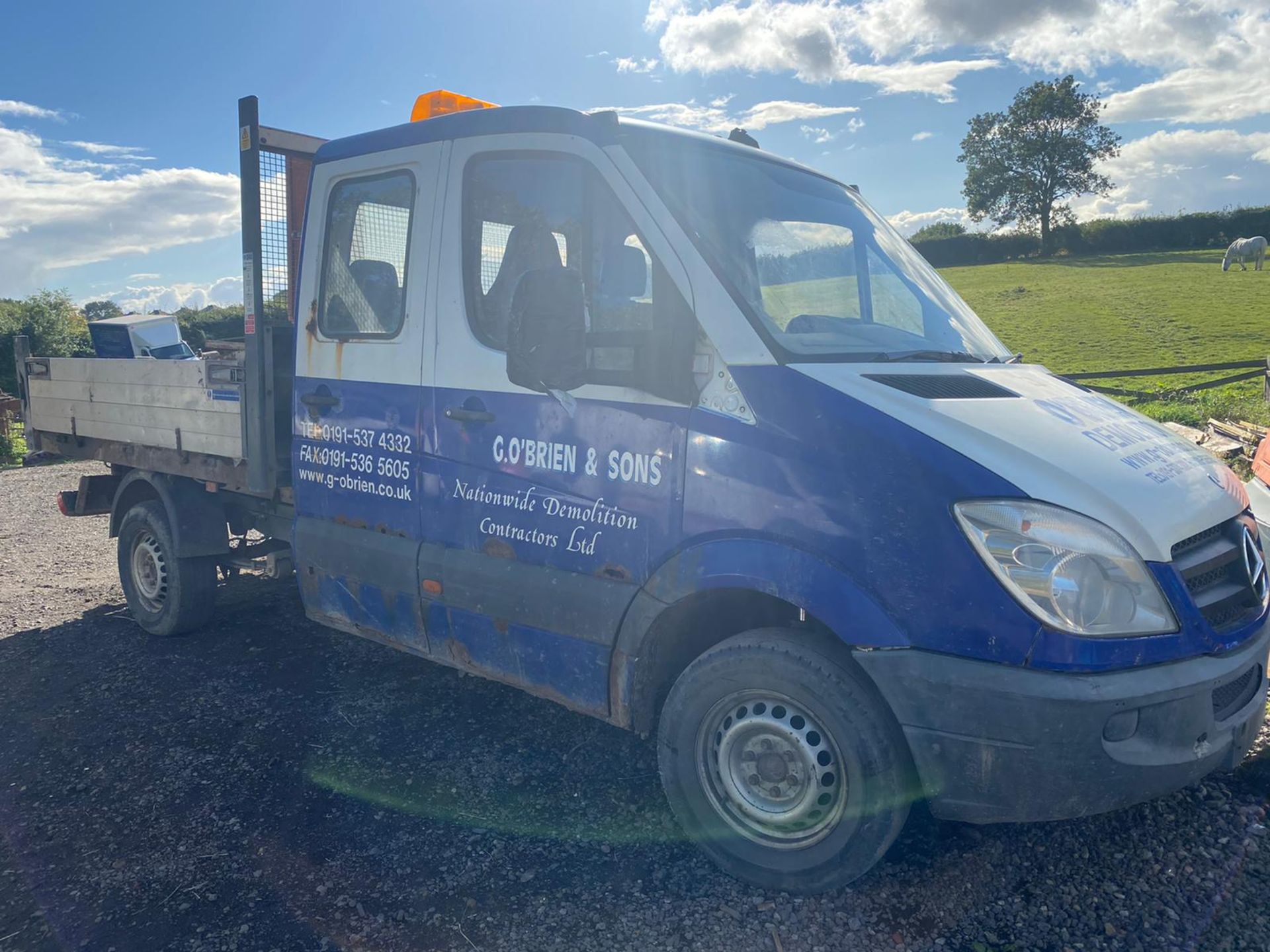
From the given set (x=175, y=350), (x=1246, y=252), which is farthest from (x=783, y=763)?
(x=1246, y=252)

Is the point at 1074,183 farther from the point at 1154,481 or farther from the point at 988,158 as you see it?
the point at 1154,481

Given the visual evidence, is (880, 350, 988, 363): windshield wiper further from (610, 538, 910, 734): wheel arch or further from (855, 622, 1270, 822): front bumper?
(855, 622, 1270, 822): front bumper

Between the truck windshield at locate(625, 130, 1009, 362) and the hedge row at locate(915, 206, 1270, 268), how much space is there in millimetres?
44408

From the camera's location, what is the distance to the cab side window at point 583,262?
2.96 m

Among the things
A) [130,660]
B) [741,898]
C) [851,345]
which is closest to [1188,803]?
[741,898]

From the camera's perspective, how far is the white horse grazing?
34.6 meters

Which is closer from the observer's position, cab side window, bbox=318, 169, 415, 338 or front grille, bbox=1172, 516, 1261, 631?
front grille, bbox=1172, 516, 1261, 631

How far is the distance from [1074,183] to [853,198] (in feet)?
217

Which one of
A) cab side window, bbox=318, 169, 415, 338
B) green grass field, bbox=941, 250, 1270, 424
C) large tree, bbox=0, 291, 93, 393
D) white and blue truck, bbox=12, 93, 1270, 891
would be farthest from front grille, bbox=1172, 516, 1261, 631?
large tree, bbox=0, 291, 93, 393

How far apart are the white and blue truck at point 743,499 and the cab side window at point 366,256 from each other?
0.07 feet

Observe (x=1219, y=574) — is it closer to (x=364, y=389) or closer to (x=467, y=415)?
(x=467, y=415)

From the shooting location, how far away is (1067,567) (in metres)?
2.45

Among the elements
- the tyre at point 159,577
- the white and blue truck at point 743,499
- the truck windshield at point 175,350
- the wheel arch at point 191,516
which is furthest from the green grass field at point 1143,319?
the truck windshield at point 175,350

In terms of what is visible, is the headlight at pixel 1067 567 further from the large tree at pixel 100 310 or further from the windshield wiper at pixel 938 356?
the large tree at pixel 100 310
